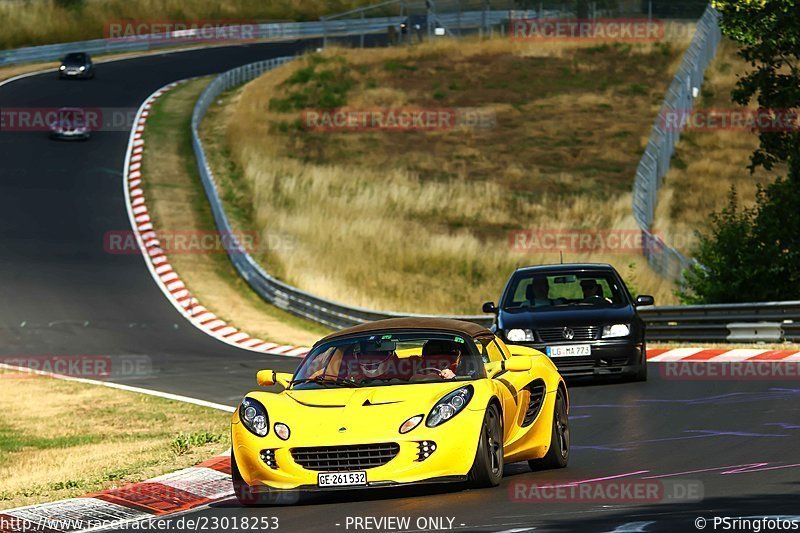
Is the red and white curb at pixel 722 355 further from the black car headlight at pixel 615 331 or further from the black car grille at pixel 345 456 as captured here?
the black car grille at pixel 345 456

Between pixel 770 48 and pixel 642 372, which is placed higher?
pixel 770 48

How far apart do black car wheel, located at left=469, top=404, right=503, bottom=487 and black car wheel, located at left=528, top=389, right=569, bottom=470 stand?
3.21ft

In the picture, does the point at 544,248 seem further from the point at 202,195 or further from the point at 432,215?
the point at 202,195

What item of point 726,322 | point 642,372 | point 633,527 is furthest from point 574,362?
point 633,527

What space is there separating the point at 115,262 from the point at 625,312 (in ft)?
72.4

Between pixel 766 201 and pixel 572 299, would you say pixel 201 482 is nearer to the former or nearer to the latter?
pixel 572 299

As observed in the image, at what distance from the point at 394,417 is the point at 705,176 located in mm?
40744

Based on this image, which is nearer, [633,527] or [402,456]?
[633,527]

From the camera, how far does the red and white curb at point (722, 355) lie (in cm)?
2139

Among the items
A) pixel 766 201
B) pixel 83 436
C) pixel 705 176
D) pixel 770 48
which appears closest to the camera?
pixel 83 436

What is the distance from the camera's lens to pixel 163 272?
37.8 m

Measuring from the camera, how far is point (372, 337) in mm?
11555

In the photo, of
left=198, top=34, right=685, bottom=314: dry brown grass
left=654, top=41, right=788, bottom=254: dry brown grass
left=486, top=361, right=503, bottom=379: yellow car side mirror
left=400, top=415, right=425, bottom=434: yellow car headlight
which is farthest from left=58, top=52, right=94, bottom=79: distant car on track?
left=400, top=415, right=425, bottom=434: yellow car headlight

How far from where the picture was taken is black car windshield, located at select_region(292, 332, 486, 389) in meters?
11.2
